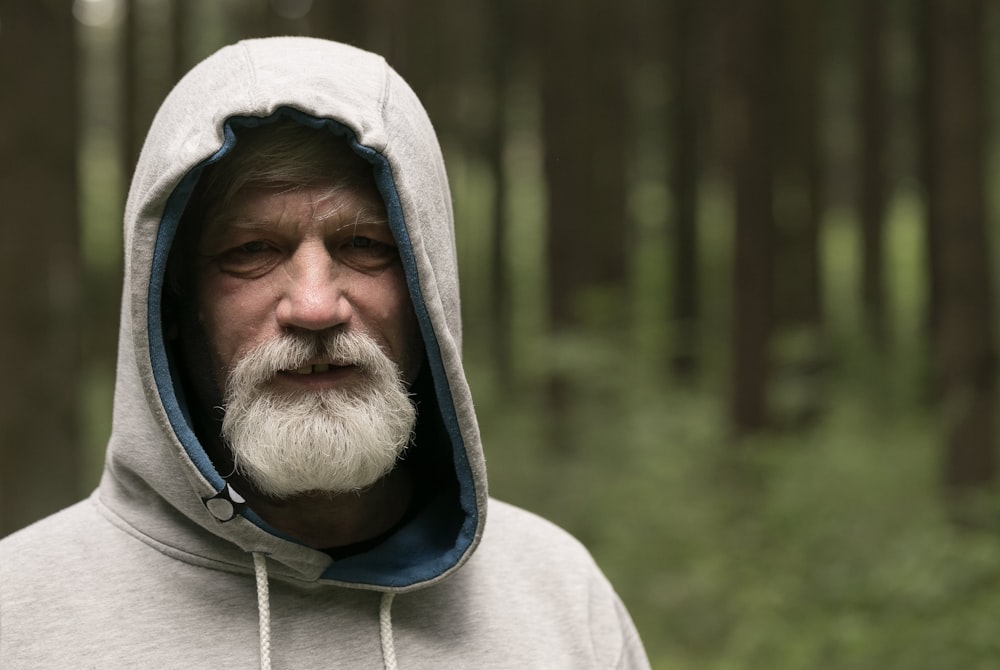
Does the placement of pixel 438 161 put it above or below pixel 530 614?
above

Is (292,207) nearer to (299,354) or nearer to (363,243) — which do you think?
(363,243)

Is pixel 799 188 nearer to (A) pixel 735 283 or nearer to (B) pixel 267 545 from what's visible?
(A) pixel 735 283

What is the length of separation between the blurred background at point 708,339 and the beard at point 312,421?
16.7 feet

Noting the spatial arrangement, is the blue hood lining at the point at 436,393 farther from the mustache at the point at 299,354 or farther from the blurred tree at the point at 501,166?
the blurred tree at the point at 501,166

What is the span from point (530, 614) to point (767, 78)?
427 inches

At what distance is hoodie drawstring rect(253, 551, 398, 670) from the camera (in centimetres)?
219

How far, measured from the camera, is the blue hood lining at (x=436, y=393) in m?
2.24

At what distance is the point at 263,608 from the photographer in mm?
2219

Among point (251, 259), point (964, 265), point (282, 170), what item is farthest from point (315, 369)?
point (964, 265)

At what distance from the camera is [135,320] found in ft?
7.42

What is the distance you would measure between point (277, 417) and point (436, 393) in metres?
0.38

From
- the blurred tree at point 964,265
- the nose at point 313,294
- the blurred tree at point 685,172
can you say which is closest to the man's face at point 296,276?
the nose at point 313,294

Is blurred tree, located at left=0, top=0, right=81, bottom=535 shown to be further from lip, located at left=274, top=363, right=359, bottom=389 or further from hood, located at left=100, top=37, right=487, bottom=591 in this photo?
lip, located at left=274, top=363, right=359, bottom=389

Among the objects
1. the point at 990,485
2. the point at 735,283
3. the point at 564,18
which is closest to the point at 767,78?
the point at 564,18
